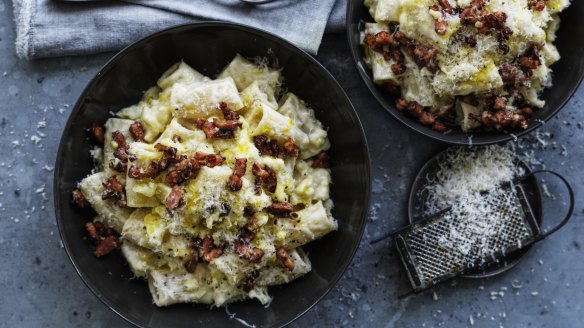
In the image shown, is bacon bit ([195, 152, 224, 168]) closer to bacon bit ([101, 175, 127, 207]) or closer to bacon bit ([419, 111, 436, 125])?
bacon bit ([101, 175, 127, 207])

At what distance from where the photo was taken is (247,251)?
354 centimetres

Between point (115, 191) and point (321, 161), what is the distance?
129 centimetres

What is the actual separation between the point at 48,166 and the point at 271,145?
5.24 feet

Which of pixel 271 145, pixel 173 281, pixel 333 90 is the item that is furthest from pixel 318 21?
pixel 173 281

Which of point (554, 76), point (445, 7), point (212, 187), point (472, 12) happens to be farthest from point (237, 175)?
point (554, 76)

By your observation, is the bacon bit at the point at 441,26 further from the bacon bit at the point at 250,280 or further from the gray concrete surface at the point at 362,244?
the bacon bit at the point at 250,280

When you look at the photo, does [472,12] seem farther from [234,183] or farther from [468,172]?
[234,183]

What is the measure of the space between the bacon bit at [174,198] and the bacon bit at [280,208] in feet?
1.68

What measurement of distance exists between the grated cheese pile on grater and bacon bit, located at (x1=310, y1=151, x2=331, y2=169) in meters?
0.79

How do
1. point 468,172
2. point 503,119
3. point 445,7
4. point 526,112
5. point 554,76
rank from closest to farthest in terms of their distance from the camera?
point 445,7, point 503,119, point 526,112, point 554,76, point 468,172

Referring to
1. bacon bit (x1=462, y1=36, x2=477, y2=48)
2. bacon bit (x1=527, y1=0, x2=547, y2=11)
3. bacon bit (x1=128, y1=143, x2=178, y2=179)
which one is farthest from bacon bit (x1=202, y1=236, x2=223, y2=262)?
bacon bit (x1=527, y1=0, x2=547, y2=11)

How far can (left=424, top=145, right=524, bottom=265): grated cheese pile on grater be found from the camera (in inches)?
160

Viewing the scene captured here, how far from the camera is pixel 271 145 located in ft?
12.0

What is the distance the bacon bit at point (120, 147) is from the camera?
3604mm
